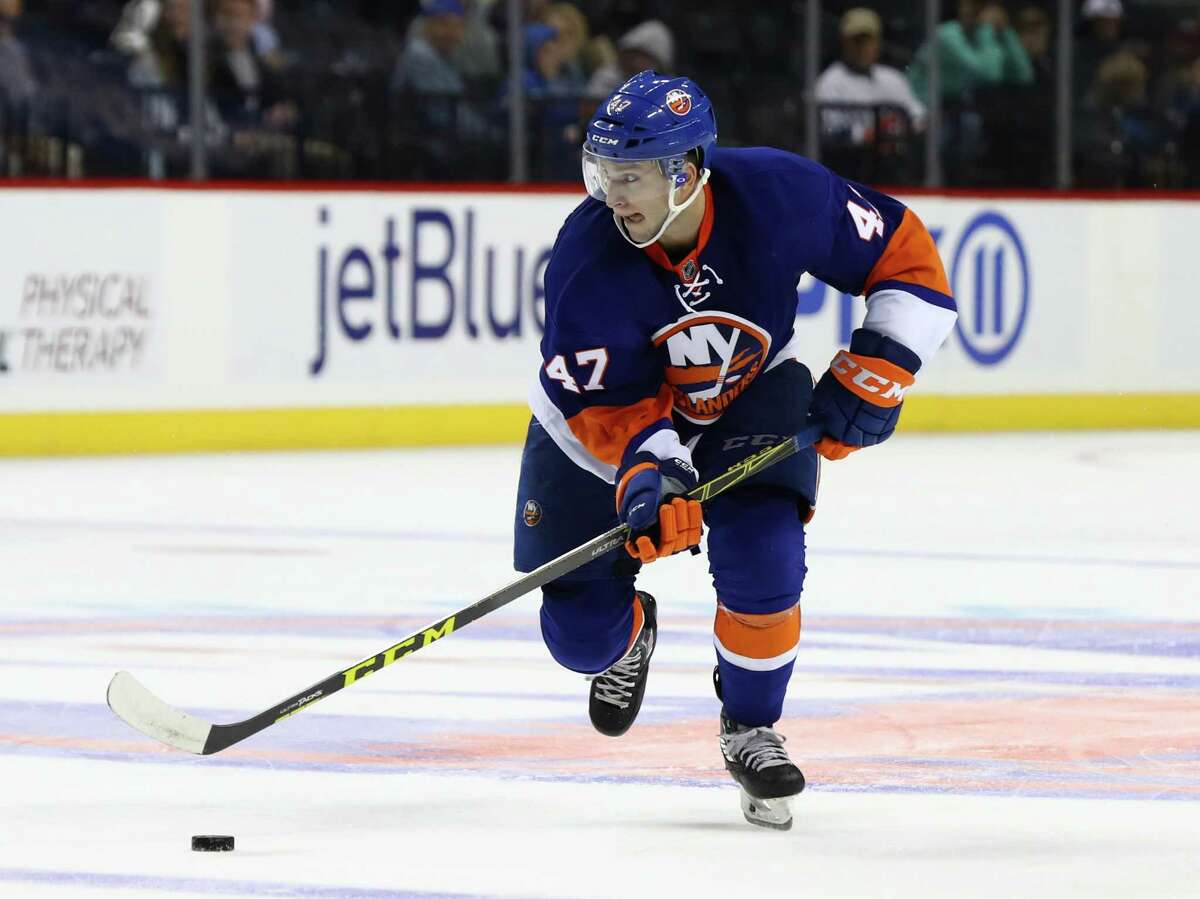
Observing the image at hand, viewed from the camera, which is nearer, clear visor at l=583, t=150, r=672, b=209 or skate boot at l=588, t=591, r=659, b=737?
clear visor at l=583, t=150, r=672, b=209

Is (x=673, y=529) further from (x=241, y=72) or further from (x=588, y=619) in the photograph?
(x=241, y=72)

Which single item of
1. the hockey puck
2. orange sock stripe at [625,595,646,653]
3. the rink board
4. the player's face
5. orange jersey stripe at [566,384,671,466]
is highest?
the player's face

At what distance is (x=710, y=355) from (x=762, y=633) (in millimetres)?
428

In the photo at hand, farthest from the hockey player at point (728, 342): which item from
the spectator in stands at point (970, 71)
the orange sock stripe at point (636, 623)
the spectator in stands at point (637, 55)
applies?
the spectator in stands at point (970, 71)

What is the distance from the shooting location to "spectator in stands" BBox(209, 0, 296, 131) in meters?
9.78

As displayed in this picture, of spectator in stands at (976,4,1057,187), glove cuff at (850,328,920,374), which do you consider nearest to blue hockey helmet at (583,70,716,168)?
glove cuff at (850,328,920,374)

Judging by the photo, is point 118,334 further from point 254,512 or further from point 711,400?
point 711,400

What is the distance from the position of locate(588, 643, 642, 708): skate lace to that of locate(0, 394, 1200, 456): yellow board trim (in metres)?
5.75

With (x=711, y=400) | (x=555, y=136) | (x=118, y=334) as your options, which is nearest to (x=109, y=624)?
(x=711, y=400)

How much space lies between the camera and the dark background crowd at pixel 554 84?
9.61 metres

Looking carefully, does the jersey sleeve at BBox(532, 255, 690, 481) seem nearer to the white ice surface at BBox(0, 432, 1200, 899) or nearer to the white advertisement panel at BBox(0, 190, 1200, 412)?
the white ice surface at BBox(0, 432, 1200, 899)

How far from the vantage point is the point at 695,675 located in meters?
4.90

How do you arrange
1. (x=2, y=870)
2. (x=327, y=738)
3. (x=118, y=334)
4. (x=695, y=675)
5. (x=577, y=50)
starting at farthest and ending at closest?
(x=577, y=50) < (x=118, y=334) < (x=695, y=675) < (x=327, y=738) < (x=2, y=870)

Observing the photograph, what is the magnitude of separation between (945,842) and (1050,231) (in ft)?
27.7
